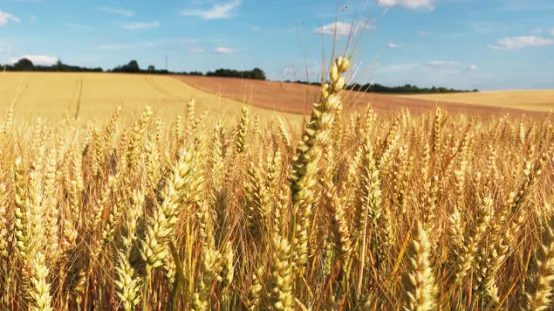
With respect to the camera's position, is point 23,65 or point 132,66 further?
point 132,66

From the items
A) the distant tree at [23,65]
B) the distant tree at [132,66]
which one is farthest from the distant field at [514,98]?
the distant tree at [23,65]

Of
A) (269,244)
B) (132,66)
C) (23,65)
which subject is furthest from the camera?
(132,66)

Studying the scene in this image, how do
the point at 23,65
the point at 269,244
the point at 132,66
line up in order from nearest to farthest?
the point at 269,244, the point at 23,65, the point at 132,66

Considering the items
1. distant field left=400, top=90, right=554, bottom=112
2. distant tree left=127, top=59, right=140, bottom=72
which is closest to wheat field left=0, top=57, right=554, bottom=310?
distant field left=400, top=90, right=554, bottom=112

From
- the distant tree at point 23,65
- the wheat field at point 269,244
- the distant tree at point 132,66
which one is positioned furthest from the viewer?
the distant tree at point 132,66

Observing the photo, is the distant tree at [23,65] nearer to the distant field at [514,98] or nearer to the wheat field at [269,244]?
the distant field at [514,98]

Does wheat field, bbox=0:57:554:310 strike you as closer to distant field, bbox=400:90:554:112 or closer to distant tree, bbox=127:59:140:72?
distant field, bbox=400:90:554:112

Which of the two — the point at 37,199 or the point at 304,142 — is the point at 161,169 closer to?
the point at 37,199

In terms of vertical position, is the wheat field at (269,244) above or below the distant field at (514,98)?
below

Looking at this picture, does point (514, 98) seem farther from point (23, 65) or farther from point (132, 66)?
point (23, 65)

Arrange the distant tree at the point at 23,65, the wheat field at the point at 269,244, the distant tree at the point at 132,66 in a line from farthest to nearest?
1. the distant tree at the point at 132,66
2. the distant tree at the point at 23,65
3. the wheat field at the point at 269,244

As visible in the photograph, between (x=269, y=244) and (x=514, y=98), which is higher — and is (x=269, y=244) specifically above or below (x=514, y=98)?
below

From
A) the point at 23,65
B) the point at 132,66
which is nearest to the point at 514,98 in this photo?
the point at 132,66

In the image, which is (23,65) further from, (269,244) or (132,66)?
(269,244)
